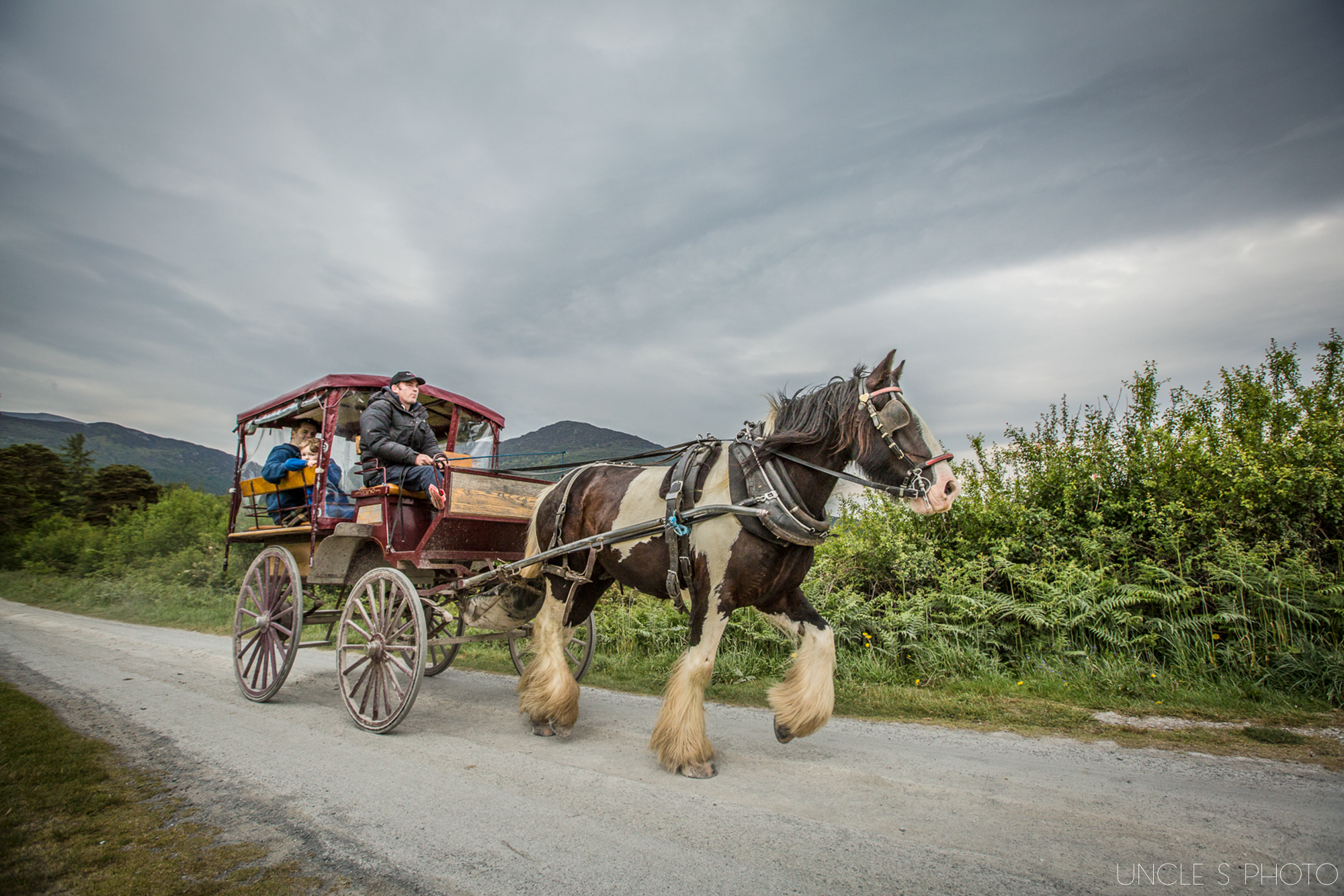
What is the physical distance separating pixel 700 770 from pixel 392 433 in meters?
3.51

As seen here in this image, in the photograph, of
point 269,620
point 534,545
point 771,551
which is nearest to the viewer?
point 771,551

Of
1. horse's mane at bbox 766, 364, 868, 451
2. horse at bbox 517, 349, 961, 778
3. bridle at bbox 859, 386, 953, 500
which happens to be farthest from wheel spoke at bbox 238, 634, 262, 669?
bridle at bbox 859, 386, 953, 500

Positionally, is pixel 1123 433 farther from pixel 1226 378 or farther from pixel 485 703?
pixel 485 703

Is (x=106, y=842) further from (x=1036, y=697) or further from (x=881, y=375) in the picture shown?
(x=1036, y=697)

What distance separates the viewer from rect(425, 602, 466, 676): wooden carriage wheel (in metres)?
5.39

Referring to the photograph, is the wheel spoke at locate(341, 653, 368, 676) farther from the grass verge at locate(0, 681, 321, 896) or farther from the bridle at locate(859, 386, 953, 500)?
the bridle at locate(859, 386, 953, 500)

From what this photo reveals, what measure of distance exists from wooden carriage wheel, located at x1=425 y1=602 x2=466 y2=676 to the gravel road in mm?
763

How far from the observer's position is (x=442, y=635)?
20.2 ft

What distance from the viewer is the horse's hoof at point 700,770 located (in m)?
3.49

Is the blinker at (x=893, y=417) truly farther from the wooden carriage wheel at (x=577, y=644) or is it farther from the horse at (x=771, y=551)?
the wooden carriage wheel at (x=577, y=644)

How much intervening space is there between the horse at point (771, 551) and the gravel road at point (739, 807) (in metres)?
0.27

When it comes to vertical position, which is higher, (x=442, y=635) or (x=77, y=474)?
(x=77, y=474)

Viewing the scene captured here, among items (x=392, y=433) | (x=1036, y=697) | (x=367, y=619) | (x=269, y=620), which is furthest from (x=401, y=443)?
(x=1036, y=697)

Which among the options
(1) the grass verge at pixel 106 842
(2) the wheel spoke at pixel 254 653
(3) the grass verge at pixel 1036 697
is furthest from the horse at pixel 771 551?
(2) the wheel spoke at pixel 254 653
